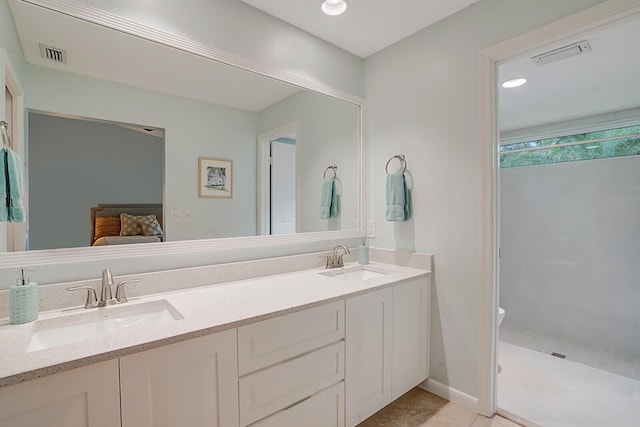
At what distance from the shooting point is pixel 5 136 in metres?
1.18

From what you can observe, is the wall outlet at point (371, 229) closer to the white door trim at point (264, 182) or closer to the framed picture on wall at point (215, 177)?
the white door trim at point (264, 182)

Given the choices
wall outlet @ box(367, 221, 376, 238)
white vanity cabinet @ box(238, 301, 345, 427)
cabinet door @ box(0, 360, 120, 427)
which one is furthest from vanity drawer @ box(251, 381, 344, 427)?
wall outlet @ box(367, 221, 376, 238)

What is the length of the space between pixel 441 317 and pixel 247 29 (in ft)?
6.91

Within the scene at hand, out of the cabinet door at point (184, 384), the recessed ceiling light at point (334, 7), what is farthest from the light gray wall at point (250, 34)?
the cabinet door at point (184, 384)

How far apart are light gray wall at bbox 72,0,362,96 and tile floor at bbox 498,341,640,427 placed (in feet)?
7.80

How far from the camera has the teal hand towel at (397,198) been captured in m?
2.13

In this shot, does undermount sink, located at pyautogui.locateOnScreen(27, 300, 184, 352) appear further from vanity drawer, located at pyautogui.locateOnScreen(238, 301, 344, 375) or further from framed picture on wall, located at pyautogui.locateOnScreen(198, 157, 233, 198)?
framed picture on wall, located at pyautogui.locateOnScreen(198, 157, 233, 198)

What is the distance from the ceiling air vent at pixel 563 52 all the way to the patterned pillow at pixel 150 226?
2.48 m

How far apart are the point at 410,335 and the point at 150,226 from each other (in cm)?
158

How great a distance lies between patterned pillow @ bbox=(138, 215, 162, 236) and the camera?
4.96 feet

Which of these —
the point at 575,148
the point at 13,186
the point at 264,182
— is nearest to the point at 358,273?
the point at 264,182

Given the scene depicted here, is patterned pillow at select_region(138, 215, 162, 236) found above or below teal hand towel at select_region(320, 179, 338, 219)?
below

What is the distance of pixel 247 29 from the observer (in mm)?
1816

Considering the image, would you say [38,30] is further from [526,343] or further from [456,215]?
[526,343]
